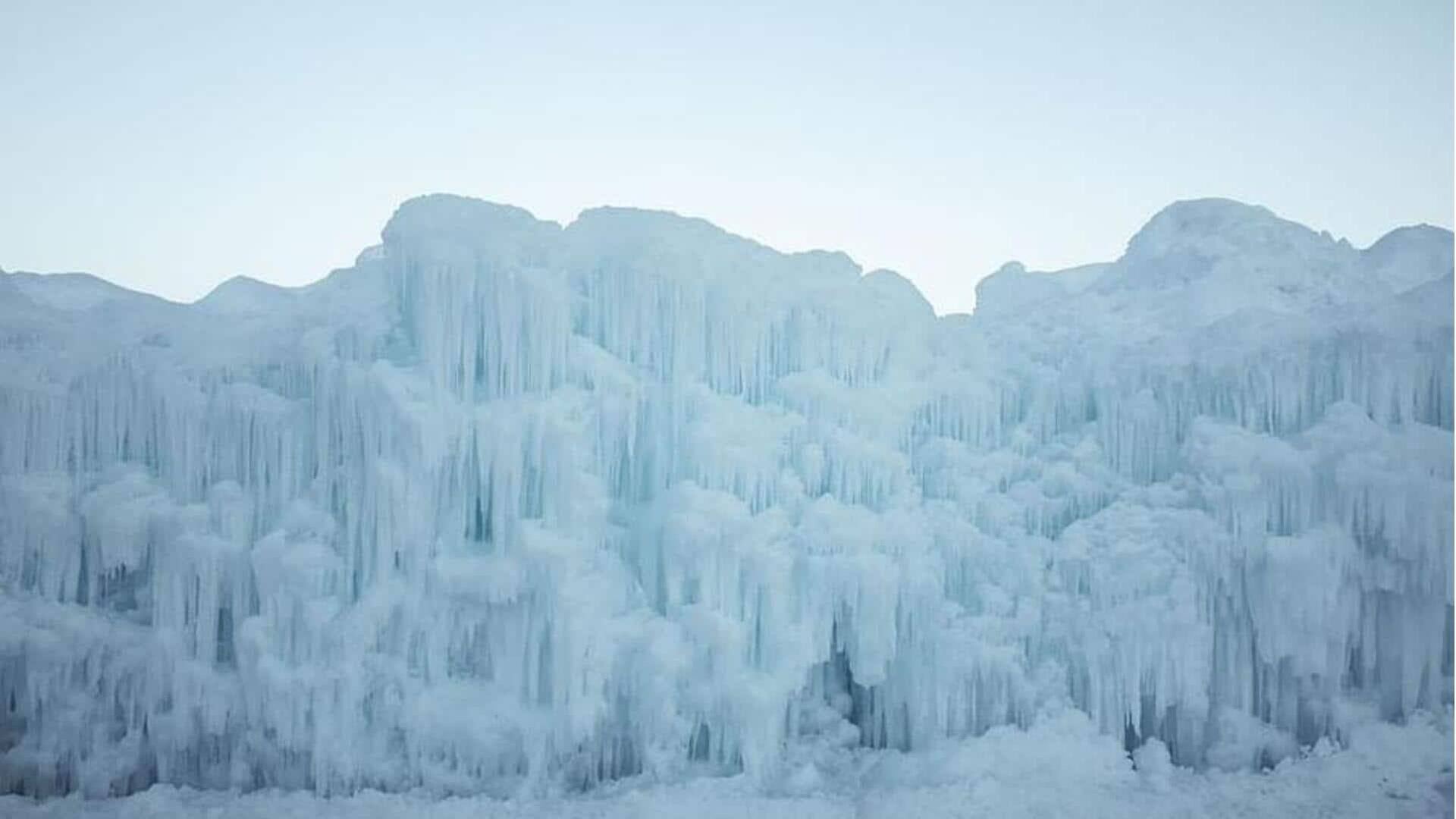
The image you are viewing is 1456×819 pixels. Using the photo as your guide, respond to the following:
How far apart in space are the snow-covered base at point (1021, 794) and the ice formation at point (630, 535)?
39 cm

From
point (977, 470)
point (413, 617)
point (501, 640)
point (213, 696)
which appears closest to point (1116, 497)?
point (977, 470)

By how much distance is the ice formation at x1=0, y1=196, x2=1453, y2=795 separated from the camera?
36.1 feet

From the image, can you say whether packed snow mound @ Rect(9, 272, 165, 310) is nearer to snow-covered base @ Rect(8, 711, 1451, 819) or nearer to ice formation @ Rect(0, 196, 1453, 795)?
ice formation @ Rect(0, 196, 1453, 795)

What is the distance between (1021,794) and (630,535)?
212 inches

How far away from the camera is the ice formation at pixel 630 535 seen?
11.0m

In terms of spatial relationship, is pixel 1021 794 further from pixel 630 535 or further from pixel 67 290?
pixel 67 290

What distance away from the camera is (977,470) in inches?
492

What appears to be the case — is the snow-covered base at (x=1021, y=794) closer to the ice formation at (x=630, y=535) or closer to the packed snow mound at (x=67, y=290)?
the ice formation at (x=630, y=535)

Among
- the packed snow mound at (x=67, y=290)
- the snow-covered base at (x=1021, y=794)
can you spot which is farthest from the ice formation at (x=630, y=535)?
the packed snow mound at (x=67, y=290)

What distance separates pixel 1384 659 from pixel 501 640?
10422mm

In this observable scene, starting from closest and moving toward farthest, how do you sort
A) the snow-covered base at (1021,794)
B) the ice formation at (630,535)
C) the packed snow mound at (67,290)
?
1. the snow-covered base at (1021,794)
2. the ice formation at (630,535)
3. the packed snow mound at (67,290)

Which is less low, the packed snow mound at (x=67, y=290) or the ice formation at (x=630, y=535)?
the packed snow mound at (x=67, y=290)

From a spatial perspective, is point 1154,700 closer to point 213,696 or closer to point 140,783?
point 213,696

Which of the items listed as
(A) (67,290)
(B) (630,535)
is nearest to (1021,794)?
(B) (630,535)
